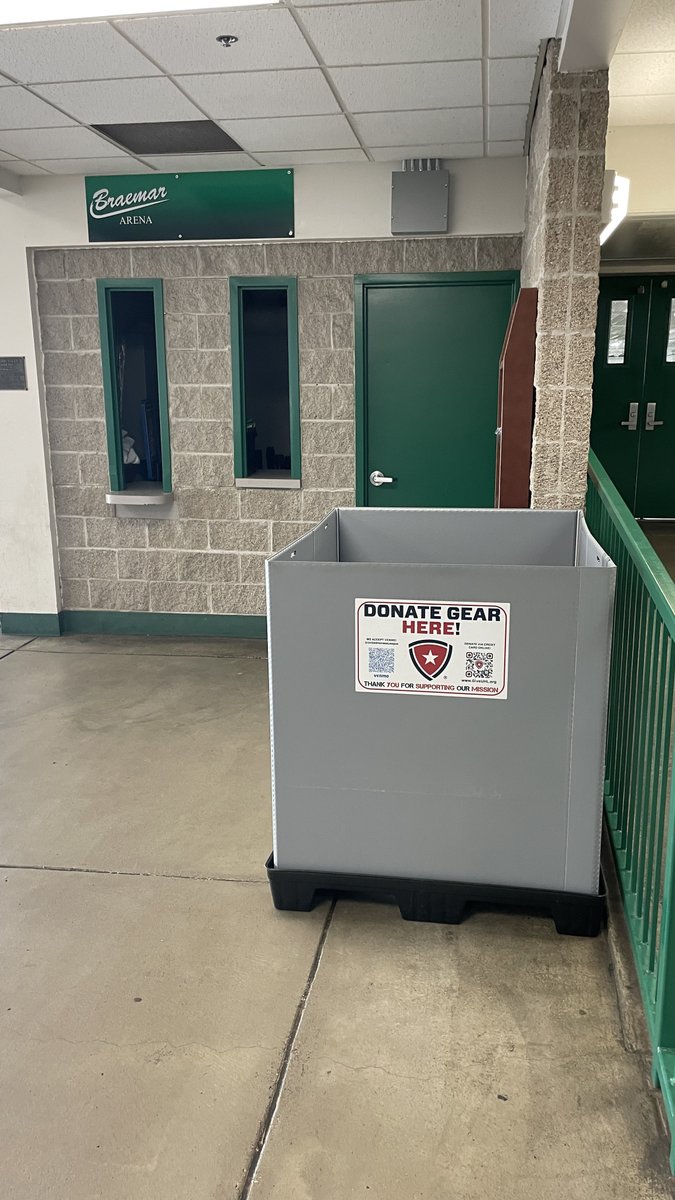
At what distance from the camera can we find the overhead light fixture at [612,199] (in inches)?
145

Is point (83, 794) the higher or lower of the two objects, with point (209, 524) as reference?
lower

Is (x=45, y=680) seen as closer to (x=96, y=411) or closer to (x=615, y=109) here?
(x=96, y=411)

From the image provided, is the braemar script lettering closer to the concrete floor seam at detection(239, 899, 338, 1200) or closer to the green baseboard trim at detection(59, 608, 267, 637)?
the green baseboard trim at detection(59, 608, 267, 637)

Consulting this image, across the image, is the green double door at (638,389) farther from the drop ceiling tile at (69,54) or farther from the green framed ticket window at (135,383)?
the drop ceiling tile at (69,54)

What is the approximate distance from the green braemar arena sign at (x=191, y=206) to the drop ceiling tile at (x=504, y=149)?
3.85 feet

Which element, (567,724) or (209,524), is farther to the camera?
(209,524)

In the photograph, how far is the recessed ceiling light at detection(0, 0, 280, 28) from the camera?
10.3 feet

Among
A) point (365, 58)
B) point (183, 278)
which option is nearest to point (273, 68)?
point (365, 58)

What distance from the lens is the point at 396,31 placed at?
3.43 m

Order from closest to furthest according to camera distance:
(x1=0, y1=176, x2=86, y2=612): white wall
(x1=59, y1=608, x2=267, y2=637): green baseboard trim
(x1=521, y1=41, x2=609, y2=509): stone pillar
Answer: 1. (x1=521, y1=41, x2=609, y2=509): stone pillar
2. (x1=0, y1=176, x2=86, y2=612): white wall
3. (x1=59, y1=608, x2=267, y2=637): green baseboard trim

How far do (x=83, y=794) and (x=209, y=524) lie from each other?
2598mm

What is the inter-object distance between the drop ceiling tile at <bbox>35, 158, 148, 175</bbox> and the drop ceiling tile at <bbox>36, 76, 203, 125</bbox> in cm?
81

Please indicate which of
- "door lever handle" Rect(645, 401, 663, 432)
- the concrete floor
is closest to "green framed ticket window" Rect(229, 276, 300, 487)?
the concrete floor

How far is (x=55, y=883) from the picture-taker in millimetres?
3104
